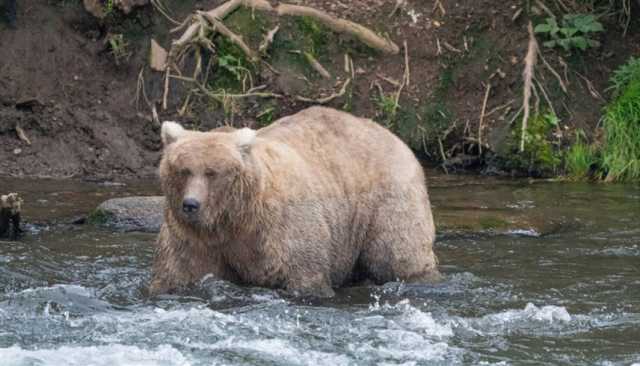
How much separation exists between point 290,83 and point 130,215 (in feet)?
11.8

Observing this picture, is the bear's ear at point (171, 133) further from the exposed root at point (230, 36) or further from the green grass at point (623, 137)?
the green grass at point (623, 137)

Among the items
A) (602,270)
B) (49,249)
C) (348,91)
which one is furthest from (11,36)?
(602,270)

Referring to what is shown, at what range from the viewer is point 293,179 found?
8531 mm

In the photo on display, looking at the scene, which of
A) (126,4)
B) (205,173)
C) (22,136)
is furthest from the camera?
(126,4)

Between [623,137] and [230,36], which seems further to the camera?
[230,36]

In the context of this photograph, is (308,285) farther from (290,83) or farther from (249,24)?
(249,24)

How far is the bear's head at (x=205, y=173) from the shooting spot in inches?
307

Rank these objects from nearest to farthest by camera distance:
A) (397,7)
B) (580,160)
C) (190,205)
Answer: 1. (190,205)
2. (580,160)
3. (397,7)

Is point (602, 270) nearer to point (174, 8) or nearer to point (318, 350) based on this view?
point (318, 350)

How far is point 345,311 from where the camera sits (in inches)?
329

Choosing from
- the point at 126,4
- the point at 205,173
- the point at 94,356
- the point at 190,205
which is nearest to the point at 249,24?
the point at 126,4

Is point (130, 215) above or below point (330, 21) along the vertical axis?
below

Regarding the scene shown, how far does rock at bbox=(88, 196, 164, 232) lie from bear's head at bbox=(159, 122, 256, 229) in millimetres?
3022

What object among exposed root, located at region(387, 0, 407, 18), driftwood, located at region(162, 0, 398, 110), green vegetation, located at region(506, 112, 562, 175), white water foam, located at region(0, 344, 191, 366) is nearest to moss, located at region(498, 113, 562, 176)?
green vegetation, located at region(506, 112, 562, 175)
